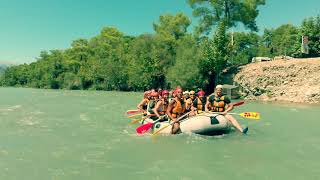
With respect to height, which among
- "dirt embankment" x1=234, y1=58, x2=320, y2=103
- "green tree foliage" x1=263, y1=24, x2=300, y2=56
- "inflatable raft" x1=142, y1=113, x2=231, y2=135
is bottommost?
"inflatable raft" x1=142, y1=113, x2=231, y2=135

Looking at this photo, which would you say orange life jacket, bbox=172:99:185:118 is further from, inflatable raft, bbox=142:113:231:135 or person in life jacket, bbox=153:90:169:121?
person in life jacket, bbox=153:90:169:121

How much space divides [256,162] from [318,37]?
31.5 m

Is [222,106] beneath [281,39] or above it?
beneath

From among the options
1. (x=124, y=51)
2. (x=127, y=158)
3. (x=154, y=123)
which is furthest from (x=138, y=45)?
(x=127, y=158)

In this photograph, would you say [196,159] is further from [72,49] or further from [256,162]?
[72,49]

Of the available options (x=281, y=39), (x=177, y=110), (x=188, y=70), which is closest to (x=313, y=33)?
(x=188, y=70)

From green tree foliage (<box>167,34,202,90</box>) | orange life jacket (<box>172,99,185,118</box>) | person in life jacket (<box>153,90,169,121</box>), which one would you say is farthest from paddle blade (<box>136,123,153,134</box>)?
green tree foliage (<box>167,34,202,90</box>)

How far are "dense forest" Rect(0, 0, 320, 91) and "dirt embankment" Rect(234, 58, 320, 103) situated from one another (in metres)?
3.67

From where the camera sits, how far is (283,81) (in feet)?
105

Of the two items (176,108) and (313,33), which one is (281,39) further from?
(176,108)

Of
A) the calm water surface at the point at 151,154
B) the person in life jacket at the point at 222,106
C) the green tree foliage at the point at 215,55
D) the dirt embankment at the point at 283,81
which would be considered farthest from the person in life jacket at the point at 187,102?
the green tree foliage at the point at 215,55

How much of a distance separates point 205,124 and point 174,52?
1322 inches

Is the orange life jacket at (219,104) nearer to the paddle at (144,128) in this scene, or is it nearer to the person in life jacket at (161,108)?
the person in life jacket at (161,108)

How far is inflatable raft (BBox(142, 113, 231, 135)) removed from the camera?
11.4m
